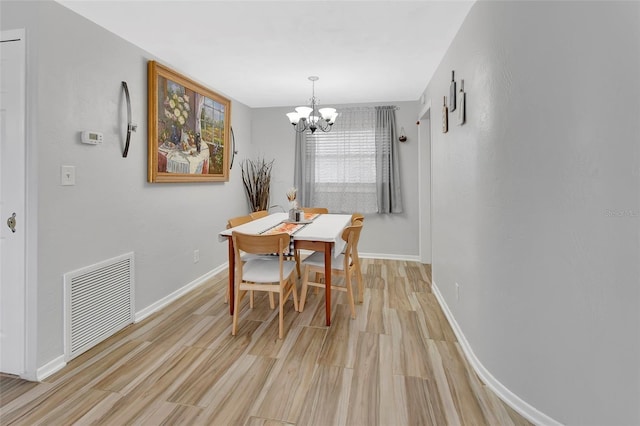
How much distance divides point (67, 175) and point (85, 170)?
6.1 inches

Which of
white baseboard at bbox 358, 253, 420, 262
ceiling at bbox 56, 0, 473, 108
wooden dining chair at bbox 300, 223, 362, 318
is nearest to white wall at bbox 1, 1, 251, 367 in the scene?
ceiling at bbox 56, 0, 473, 108

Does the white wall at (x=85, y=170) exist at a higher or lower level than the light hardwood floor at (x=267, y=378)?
higher

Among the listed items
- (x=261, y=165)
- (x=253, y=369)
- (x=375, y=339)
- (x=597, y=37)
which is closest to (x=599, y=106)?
(x=597, y=37)

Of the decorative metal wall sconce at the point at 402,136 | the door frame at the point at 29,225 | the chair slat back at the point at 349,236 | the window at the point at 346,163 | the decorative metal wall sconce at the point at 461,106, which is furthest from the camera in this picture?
the window at the point at 346,163

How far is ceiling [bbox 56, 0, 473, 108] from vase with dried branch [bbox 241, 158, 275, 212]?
56.8 inches

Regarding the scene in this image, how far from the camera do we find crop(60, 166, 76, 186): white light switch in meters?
2.11

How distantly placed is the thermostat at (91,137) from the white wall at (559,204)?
2541mm

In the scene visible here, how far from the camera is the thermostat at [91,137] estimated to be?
224 centimetres

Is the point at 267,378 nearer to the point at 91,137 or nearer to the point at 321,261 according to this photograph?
the point at 321,261

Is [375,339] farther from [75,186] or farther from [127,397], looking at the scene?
[75,186]

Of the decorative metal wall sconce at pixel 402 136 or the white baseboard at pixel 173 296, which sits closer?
the white baseboard at pixel 173 296

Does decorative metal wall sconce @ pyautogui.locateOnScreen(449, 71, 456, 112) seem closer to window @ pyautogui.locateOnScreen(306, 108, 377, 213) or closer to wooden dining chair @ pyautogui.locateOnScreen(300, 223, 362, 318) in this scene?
wooden dining chair @ pyautogui.locateOnScreen(300, 223, 362, 318)

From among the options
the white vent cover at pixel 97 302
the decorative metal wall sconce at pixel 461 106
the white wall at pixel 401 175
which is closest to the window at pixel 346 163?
the white wall at pixel 401 175

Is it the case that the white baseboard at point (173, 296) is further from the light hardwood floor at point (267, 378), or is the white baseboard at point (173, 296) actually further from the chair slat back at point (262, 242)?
the chair slat back at point (262, 242)
